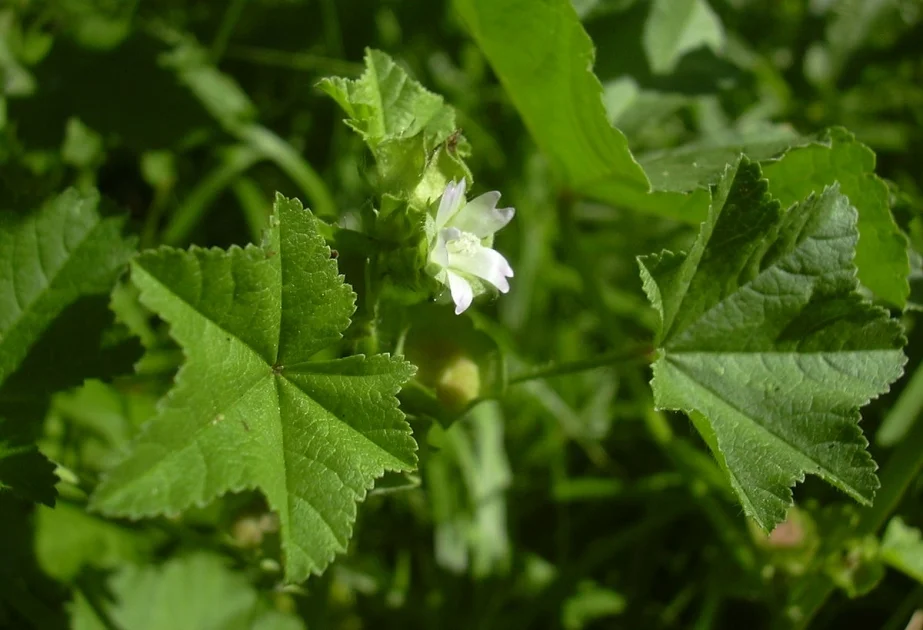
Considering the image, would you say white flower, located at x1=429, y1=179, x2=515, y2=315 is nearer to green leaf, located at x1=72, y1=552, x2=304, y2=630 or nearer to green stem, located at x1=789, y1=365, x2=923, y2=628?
green stem, located at x1=789, y1=365, x2=923, y2=628

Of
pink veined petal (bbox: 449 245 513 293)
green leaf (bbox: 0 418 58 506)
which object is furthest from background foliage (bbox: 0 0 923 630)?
pink veined petal (bbox: 449 245 513 293)

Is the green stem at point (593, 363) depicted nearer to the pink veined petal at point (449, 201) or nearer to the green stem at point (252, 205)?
the pink veined petal at point (449, 201)

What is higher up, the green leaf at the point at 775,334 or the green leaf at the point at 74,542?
the green leaf at the point at 775,334

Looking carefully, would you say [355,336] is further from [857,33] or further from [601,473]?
[857,33]

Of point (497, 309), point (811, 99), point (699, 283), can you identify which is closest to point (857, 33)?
point (811, 99)

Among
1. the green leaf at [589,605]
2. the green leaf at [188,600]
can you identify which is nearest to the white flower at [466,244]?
the green leaf at [188,600]
